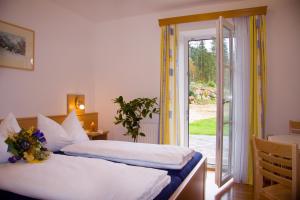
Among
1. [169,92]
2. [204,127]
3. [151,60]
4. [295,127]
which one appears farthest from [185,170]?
[204,127]

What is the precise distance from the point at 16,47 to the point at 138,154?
214cm

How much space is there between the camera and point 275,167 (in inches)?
65.9

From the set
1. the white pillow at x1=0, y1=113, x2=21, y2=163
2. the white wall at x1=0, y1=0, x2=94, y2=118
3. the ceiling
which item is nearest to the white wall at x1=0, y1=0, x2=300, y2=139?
the white wall at x1=0, y1=0, x2=94, y2=118

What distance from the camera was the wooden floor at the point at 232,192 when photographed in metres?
2.81

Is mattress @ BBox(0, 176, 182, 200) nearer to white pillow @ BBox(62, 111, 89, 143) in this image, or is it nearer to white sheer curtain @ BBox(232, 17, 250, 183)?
white pillow @ BBox(62, 111, 89, 143)

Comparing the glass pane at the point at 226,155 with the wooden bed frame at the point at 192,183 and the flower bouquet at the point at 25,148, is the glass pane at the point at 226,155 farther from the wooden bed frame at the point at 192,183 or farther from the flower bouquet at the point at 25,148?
the flower bouquet at the point at 25,148

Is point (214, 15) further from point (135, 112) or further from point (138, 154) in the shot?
point (138, 154)

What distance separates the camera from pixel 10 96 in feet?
9.39

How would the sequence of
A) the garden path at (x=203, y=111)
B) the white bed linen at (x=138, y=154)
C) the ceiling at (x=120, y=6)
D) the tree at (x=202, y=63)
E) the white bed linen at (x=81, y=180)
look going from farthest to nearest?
the garden path at (x=203, y=111) → the tree at (x=202, y=63) → the ceiling at (x=120, y=6) → the white bed linen at (x=138, y=154) → the white bed linen at (x=81, y=180)

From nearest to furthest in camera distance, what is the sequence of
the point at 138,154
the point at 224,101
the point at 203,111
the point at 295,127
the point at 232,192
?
the point at 138,154, the point at 295,127, the point at 232,192, the point at 224,101, the point at 203,111

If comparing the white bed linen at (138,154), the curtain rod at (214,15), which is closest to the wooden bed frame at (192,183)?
the white bed linen at (138,154)

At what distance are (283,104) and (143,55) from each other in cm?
237

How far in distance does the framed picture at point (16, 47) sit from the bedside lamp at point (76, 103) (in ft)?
2.72

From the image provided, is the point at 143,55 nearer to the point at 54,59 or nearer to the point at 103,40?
the point at 103,40
